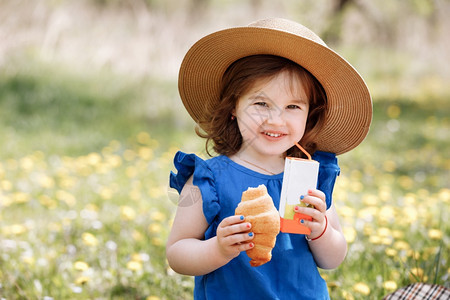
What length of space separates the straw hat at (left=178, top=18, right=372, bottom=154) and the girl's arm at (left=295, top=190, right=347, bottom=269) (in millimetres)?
295

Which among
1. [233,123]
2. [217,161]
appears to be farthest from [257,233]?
[233,123]

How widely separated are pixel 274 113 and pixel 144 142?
3079 mm

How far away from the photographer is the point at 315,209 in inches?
55.4

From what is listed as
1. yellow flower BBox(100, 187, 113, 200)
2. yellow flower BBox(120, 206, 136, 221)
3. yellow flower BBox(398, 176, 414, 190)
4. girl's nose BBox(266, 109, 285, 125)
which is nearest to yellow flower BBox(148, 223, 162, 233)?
yellow flower BBox(120, 206, 136, 221)

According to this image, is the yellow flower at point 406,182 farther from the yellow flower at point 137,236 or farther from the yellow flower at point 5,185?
the yellow flower at point 5,185

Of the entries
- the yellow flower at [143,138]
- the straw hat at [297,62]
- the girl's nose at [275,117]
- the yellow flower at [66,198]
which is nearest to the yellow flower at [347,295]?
the straw hat at [297,62]

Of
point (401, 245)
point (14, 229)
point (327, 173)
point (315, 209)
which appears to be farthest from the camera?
point (14, 229)

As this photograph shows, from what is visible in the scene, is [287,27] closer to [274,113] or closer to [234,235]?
[274,113]

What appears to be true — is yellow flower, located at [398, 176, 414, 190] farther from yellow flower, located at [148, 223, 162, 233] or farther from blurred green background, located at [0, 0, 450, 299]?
yellow flower, located at [148, 223, 162, 233]

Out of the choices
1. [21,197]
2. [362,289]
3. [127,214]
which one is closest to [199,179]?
[362,289]

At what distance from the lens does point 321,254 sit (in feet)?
5.32

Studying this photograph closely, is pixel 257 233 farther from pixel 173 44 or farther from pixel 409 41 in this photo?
pixel 409 41

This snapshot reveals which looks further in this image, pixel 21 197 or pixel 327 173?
pixel 21 197

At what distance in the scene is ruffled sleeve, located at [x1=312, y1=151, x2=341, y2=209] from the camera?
164cm
